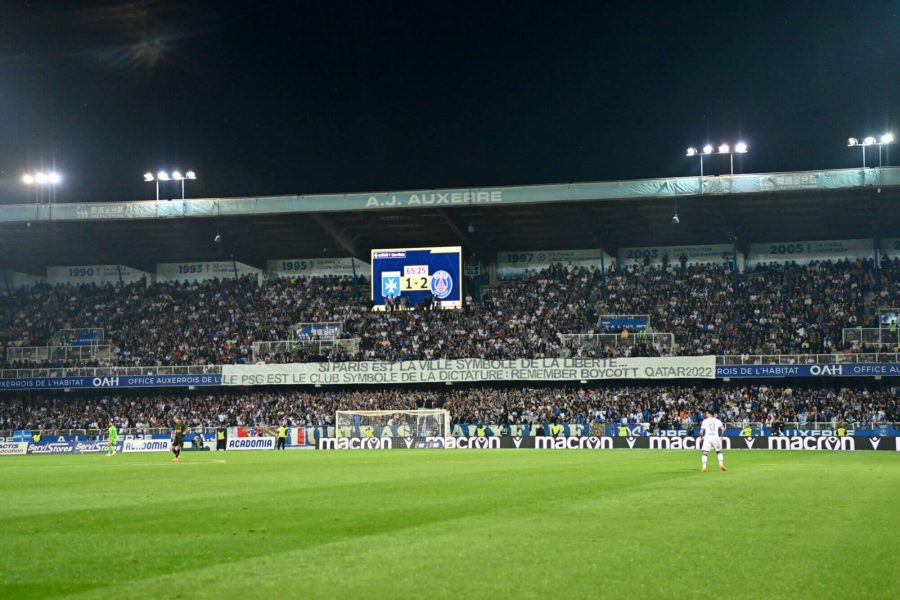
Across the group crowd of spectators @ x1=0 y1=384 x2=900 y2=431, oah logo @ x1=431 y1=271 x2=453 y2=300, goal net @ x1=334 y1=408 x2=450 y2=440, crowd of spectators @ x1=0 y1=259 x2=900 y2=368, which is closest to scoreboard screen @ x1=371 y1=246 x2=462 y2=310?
oah logo @ x1=431 y1=271 x2=453 y2=300

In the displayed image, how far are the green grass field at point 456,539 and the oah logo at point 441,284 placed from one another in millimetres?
41841

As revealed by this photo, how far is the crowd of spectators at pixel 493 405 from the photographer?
57.0m

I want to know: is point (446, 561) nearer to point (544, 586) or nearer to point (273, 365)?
point (544, 586)

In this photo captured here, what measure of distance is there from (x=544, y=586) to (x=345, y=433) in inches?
1950

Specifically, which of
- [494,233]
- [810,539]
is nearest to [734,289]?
[494,233]

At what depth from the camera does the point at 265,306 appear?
71250 mm

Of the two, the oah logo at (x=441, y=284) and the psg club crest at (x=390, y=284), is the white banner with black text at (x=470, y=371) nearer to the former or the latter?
the oah logo at (x=441, y=284)

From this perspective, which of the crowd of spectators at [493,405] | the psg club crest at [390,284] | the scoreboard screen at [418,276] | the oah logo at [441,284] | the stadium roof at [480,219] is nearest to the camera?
the crowd of spectators at [493,405]

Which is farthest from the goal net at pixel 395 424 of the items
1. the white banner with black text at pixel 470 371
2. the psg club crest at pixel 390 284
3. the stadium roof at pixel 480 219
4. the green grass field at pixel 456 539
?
the green grass field at pixel 456 539

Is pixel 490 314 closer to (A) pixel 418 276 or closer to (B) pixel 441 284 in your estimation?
(B) pixel 441 284

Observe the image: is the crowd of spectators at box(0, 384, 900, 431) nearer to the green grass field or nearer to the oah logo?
the oah logo

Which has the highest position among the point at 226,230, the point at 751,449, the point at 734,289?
the point at 226,230

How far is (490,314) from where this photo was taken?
6800 cm

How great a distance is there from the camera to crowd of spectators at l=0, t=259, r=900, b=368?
204 ft
